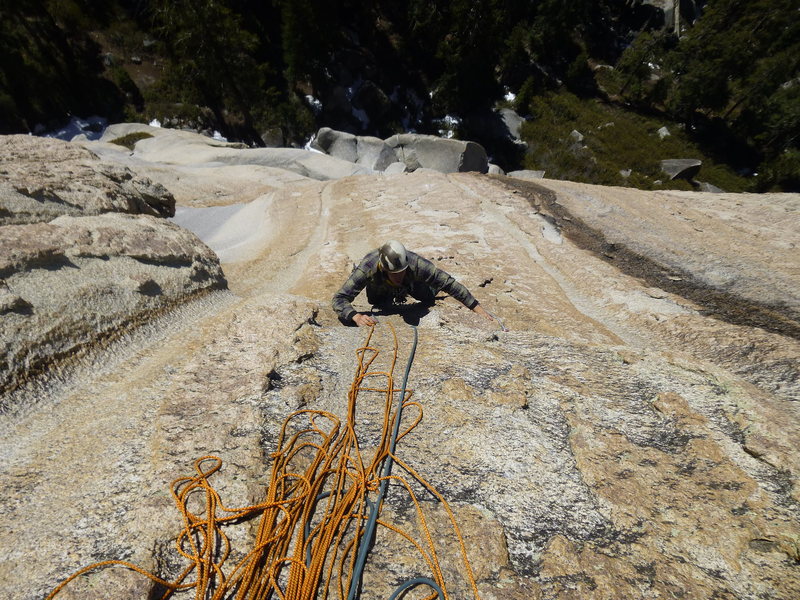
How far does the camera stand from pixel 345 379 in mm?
3727

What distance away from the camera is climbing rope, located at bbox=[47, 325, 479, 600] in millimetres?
2006

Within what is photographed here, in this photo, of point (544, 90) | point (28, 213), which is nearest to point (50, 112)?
point (28, 213)

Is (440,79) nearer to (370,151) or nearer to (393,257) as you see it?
(370,151)

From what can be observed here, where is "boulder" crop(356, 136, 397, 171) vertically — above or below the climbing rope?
above

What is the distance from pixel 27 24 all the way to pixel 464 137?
39450 mm

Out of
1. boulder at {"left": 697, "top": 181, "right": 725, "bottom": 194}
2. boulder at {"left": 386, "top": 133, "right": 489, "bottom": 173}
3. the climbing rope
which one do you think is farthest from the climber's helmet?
boulder at {"left": 697, "top": 181, "right": 725, "bottom": 194}

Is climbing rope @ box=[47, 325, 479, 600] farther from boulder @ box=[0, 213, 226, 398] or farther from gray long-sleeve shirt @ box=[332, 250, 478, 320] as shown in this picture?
boulder @ box=[0, 213, 226, 398]

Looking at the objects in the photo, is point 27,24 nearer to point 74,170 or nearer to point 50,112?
point 50,112

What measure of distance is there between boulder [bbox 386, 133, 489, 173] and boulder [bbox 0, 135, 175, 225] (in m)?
17.0

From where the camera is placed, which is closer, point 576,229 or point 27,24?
point 576,229

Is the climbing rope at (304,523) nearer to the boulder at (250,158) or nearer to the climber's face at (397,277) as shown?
the climber's face at (397,277)

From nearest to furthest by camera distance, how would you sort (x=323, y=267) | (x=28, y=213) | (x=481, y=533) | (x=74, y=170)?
(x=481, y=533), (x=28, y=213), (x=74, y=170), (x=323, y=267)

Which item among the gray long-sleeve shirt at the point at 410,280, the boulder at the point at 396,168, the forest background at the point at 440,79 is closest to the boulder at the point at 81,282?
the gray long-sleeve shirt at the point at 410,280

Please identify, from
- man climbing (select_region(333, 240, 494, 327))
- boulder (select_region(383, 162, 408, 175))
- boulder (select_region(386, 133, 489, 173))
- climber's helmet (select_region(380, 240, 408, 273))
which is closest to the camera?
climber's helmet (select_region(380, 240, 408, 273))
